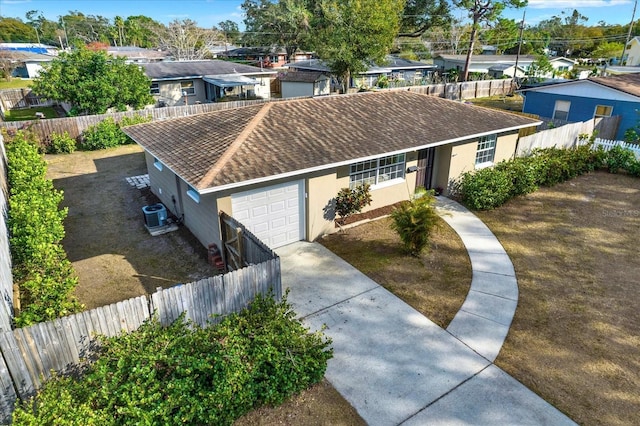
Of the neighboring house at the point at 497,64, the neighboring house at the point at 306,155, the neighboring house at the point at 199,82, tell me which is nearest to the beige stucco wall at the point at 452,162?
the neighboring house at the point at 306,155

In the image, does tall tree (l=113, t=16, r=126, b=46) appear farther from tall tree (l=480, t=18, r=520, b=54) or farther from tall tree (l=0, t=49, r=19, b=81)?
tall tree (l=480, t=18, r=520, b=54)

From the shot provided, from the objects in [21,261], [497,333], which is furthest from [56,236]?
[497,333]

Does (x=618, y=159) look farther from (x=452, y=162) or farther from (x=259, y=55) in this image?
(x=259, y=55)

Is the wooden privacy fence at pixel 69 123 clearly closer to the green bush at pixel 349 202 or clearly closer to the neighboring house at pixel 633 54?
the green bush at pixel 349 202

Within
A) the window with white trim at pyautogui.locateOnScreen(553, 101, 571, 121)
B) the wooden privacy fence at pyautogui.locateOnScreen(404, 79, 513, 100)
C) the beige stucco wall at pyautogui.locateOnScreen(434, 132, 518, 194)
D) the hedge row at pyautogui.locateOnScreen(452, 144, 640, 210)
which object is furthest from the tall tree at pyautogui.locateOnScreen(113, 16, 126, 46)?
the hedge row at pyautogui.locateOnScreen(452, 144, 640, 210)

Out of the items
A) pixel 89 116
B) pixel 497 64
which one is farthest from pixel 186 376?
pixel 497 64

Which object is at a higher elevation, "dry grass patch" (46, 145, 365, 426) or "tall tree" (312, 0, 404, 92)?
"tall tree" (312, 0, 404, 92)

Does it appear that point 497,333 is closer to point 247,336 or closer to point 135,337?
point 247,336
